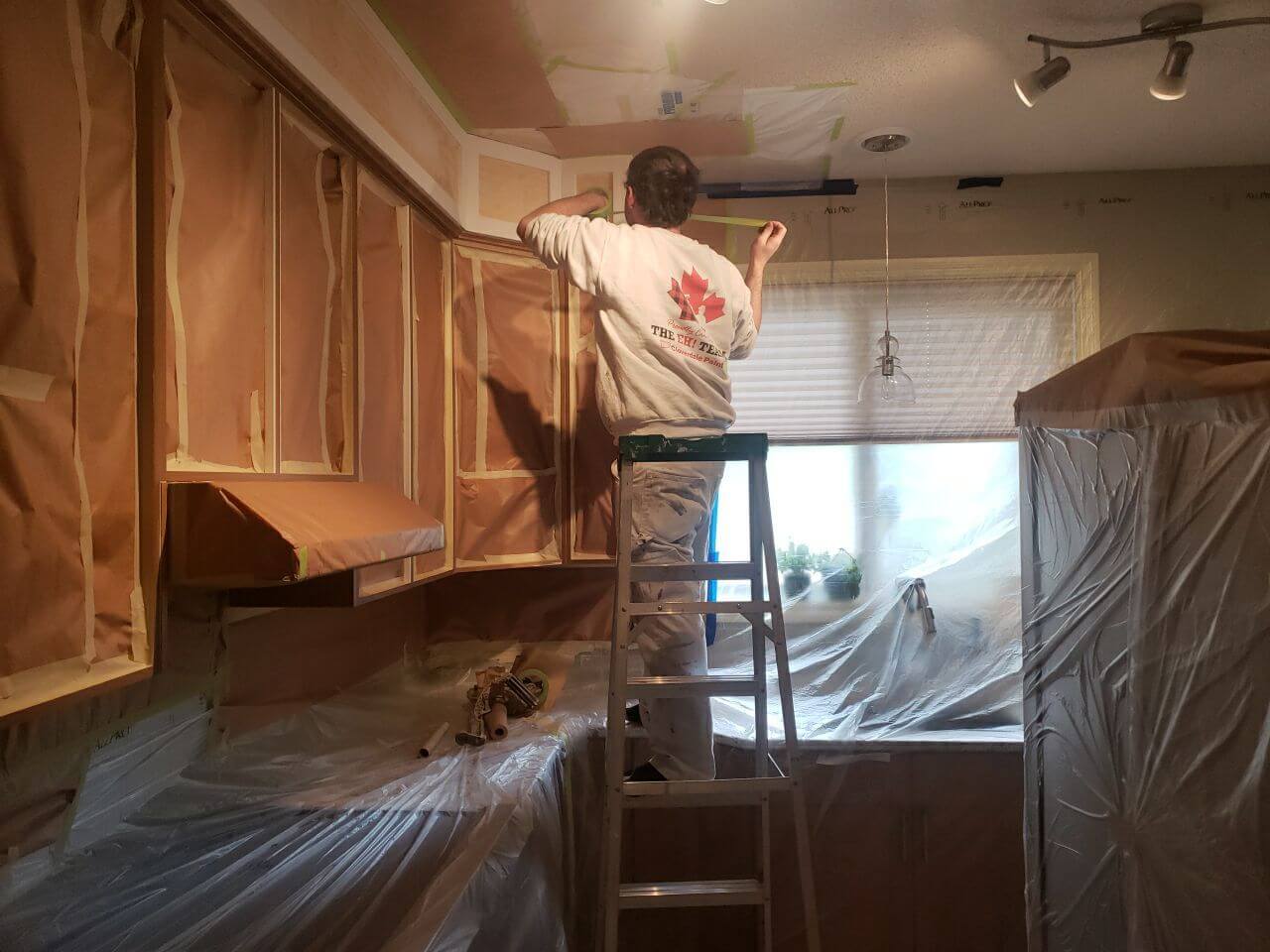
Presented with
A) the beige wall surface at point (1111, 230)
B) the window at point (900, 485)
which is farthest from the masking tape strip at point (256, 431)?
the beige wall surface at point (1111, 230)

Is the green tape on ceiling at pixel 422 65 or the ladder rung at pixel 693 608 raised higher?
the green tape on ceiling at pixel 422 65

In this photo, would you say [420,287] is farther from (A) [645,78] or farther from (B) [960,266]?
(B) [960,266]

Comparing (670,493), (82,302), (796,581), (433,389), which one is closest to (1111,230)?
(796,581)

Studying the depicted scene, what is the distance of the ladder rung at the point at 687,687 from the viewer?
148 cm

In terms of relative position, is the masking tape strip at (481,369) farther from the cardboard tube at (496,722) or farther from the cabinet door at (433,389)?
the cardboard tube at (496,722)

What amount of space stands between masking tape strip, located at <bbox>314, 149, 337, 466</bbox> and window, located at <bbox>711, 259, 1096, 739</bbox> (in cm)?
126

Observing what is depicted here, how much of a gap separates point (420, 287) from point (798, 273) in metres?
1.20

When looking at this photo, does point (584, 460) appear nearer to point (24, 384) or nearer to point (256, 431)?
point (256, 431)

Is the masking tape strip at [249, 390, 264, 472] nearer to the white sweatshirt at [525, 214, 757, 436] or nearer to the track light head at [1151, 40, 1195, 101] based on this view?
the white sweatshirt at [525, 214, 757, 436]

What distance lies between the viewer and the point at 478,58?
5.85 feet

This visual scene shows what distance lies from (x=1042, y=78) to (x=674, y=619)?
1535mm

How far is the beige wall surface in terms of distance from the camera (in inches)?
90.4

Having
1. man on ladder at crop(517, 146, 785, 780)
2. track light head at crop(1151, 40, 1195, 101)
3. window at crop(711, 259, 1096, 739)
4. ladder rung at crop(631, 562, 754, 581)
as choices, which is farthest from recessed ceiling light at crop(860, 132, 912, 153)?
ladder rung at crop(631, 562, 754, 581)

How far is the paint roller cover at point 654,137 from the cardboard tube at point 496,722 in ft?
5.34
